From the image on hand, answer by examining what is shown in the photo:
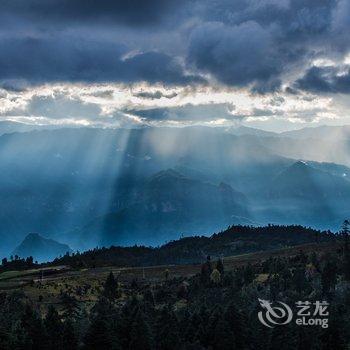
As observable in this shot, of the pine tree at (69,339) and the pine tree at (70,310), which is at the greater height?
the pine tree at (70,310)

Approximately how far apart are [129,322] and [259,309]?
32372 mm

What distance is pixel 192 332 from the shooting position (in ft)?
424

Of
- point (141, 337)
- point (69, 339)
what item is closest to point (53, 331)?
point (69, 339)

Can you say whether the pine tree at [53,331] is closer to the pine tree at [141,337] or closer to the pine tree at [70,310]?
the pine tree at [141,337]

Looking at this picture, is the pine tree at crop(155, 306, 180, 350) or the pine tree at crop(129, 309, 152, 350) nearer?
the pine tree at crop(129, 309, 152, 350)

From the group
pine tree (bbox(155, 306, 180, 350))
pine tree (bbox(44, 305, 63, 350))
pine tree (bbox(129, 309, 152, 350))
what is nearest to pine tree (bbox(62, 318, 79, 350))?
pine tree (bbox(44, 305, 63, 350))

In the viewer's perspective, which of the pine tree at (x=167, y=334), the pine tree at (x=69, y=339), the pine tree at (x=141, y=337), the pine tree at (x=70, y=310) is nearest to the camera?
the pine tree at (x=69, y=339)

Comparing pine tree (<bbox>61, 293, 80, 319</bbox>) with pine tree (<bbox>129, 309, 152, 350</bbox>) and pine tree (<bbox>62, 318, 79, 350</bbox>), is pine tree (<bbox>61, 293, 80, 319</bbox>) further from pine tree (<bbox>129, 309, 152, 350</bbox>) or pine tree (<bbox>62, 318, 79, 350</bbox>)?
pine tree (<bbox>129, 309, 152, 350</bbox>)

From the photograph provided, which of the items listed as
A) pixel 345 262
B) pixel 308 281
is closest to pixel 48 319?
pixel 308 281

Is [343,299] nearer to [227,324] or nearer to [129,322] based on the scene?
[227,324]

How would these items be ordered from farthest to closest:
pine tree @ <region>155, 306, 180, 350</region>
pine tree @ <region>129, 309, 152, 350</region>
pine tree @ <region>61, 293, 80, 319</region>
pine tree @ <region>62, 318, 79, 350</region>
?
pine tree @ <region>61, 293, 80, 319</region> < pine tree @ <region>155, 306, 180, 350</region> < pine tree @ <region>129, 309, 152, 350</region> < pine tree @ <region>62, 318, 79, 350</region>

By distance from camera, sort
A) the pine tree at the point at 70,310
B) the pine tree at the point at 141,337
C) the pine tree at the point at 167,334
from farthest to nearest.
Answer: the pine tree at the point at 70,310 < the pine tree at the point at 167,334 < the pine tree at the point at 141,337

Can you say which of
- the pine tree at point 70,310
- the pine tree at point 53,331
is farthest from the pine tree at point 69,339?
the pine tree at point 70,310

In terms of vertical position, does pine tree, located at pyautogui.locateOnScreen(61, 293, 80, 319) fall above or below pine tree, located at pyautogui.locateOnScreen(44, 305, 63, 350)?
above
